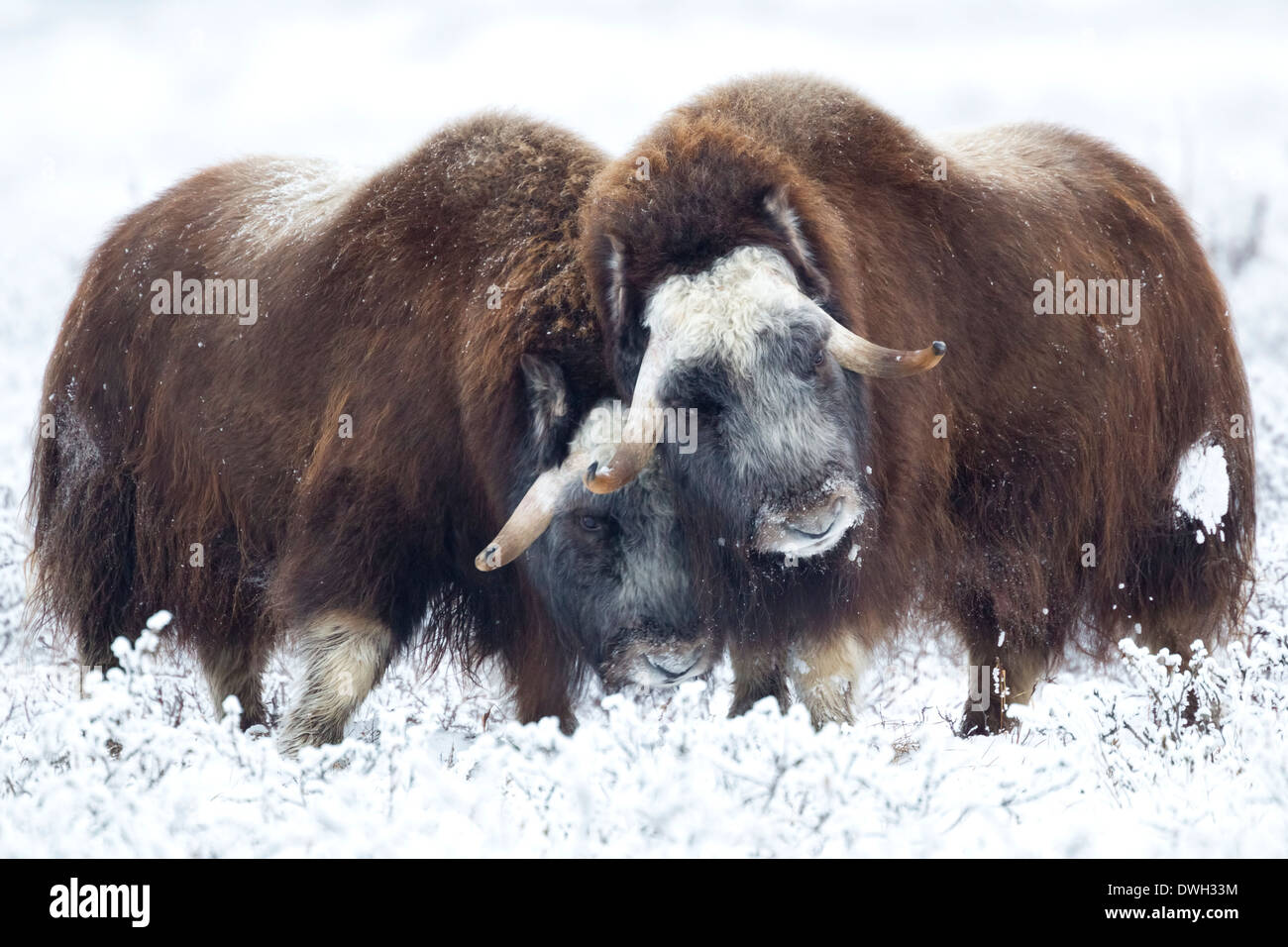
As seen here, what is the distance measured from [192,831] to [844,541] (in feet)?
5.61

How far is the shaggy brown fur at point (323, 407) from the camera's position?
3816 millimetres

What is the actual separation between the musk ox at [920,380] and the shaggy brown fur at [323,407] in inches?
13.3

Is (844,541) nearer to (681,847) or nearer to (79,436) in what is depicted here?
(681,847)

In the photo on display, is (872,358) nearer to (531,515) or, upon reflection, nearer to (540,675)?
(531,515)

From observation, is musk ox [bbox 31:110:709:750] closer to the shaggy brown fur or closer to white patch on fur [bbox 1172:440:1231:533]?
the shaggy brown fur

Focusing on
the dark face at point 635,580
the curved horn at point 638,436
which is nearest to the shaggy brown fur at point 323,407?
the dark face at point 635,580

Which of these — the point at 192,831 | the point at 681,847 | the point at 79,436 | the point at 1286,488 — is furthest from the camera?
the point at 1286,488

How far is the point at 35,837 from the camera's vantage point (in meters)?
2.82

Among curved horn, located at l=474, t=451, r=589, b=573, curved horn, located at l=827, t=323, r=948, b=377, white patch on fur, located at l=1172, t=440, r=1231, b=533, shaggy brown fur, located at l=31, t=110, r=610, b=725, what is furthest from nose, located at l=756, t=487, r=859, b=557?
white patch on fur, located at l=1172, t=440, r=1231, b=533

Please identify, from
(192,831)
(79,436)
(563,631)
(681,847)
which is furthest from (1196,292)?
(79,436)

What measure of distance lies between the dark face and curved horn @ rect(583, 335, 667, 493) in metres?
0.26

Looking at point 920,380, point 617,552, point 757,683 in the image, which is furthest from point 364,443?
point 920,380

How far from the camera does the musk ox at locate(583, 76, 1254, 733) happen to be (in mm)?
3416

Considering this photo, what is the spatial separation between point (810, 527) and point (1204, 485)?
1646 millimetres
